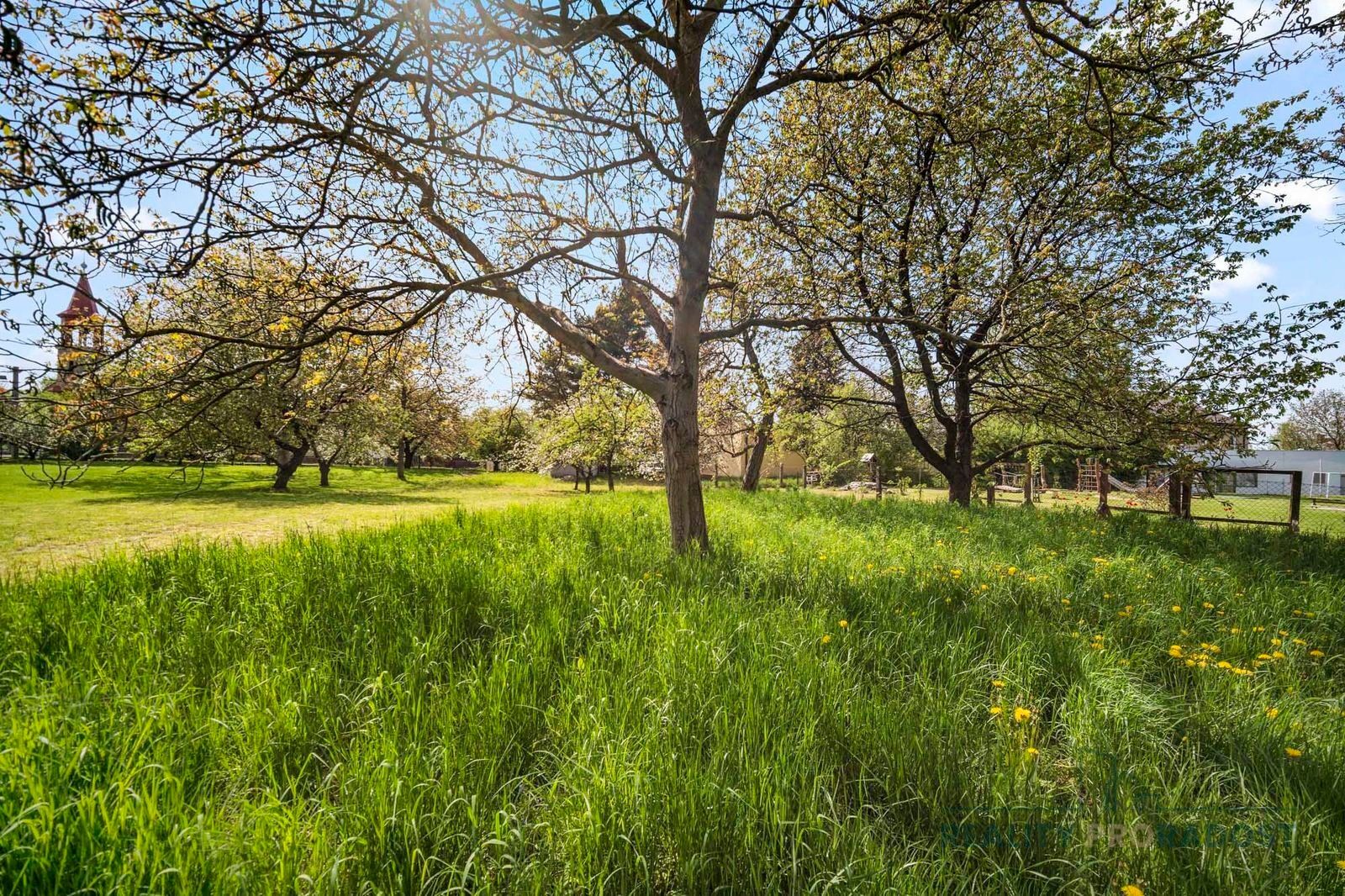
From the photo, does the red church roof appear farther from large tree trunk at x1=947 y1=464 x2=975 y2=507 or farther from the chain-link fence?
large tree trunk at x1=947 y1=464 x2=975 y2=507

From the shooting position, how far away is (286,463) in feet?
67.7

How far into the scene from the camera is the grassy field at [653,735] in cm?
152

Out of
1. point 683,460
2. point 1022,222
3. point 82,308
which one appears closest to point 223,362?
point 82,308

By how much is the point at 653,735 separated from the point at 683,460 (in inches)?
140

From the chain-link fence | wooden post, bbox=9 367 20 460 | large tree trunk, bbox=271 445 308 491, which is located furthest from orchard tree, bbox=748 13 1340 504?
large tree trunk, bbox=271 445 308 491

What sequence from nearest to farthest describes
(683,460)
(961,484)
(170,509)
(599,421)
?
(683,460)
(599,421)
(961,484)
(170,509)

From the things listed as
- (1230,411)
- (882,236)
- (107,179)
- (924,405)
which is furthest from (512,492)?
(1230,411)

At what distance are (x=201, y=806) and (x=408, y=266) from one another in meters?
Result: 5.84

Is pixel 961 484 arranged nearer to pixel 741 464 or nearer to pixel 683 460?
pixel 683 460

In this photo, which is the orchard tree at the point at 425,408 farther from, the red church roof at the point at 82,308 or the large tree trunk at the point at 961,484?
the large tree trunk at the point at 961,484

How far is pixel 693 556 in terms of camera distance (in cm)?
498

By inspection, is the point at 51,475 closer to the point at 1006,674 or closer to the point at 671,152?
the point at 671,152

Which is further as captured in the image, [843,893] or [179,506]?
[179,506]

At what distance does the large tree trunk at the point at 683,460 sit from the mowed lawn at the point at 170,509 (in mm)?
3799
